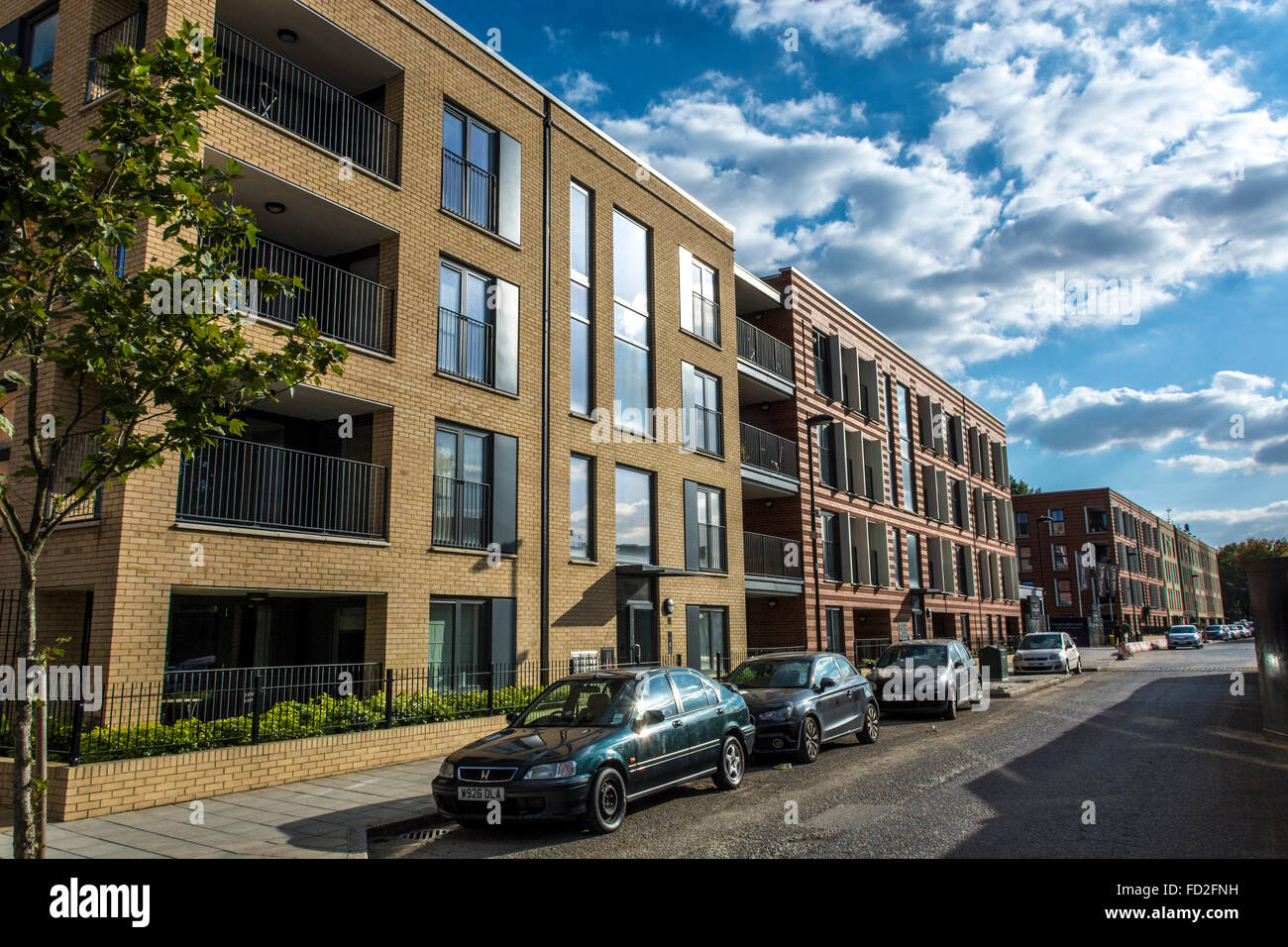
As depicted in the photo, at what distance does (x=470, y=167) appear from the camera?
690 inches

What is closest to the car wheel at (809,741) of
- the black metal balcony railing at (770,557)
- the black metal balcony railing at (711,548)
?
the black metal balcony railing at (711,548)

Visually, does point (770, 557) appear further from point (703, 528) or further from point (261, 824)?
point (261, 824)

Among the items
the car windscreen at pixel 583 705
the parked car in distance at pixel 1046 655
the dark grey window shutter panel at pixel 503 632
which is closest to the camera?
the car windscreen at pixel 583 705

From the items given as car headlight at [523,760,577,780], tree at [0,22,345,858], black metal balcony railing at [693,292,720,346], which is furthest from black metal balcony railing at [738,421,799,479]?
tree at [0,22,345,858]

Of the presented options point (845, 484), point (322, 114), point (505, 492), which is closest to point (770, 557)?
point (845, 484)

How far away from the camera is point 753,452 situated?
86.6ft

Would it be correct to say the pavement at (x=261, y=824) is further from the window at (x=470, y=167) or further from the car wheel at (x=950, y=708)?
the car wheel at (x=950, y=708)

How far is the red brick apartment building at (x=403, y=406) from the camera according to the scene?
1278 cm

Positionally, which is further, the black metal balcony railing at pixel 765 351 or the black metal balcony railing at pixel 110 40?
the black metal balcony railing at pixel 765 351

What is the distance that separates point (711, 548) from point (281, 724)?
1326 centimetres

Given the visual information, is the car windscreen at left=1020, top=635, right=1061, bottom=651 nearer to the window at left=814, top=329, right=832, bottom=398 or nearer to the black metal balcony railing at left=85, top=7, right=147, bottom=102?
the window at left=814, top=329, right=832, bottom=398
